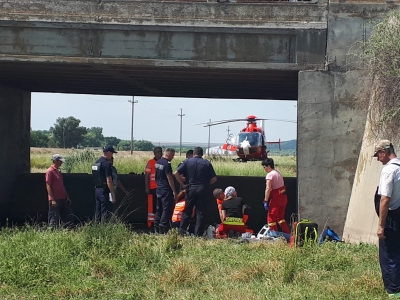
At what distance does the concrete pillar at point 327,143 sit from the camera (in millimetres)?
11875

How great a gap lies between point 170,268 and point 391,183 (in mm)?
3173

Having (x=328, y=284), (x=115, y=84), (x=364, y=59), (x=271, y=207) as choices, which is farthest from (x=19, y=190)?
(x=328, y=284)

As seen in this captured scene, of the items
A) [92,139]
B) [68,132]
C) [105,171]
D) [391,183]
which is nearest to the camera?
[391,183]

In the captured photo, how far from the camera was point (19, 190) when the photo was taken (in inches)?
648

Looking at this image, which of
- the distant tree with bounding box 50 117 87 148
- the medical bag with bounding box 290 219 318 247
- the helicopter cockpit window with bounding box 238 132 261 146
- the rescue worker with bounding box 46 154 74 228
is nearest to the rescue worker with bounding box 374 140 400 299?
the medical bag with bounding box 290 219 318 247

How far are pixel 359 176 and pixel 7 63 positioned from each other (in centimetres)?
693

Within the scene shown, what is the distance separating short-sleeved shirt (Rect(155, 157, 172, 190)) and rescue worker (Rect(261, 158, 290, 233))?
75.1 inches

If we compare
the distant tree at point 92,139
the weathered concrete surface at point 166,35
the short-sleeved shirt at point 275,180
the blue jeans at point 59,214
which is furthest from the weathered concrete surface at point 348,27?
the distant tree at point 92,139

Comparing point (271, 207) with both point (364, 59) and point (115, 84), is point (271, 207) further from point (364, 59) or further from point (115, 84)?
point (115, 84)

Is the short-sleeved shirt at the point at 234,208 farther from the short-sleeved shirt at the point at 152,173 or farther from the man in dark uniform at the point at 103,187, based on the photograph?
the man in dark uniform at the point at 103,187

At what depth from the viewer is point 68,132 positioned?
Answer: 103625 mm

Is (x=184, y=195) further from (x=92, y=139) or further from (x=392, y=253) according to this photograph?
(x=92, y=139)

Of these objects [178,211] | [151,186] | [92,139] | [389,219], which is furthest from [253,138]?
[92,139]

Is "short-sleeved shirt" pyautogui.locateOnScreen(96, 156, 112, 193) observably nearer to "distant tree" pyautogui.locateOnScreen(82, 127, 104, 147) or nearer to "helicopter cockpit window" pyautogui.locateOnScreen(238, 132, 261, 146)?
"helicopter cockpit window" pyautogui.locateOnScreen(238, 132, 261, 146)
